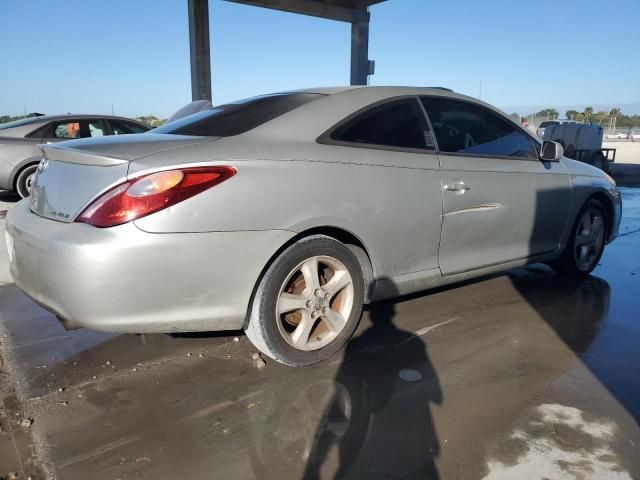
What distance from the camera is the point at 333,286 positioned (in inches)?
112

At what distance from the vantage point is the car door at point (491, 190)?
331 centimetres

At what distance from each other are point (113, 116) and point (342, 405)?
810cm

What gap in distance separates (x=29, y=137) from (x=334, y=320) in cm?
734

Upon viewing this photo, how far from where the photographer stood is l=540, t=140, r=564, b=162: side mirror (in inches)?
152

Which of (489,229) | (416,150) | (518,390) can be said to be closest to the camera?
(518,390)

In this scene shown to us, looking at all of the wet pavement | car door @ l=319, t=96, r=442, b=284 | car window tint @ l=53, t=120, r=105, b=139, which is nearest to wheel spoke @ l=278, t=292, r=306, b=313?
the wet pavement

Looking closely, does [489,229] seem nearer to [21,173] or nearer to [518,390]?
[518,390]

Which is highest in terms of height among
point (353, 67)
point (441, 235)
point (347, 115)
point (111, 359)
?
point (353, 67)

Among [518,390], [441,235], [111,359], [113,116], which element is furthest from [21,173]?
[518,390]

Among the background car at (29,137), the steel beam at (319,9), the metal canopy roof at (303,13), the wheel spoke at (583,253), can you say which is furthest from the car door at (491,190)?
the steel beam at (319,9)

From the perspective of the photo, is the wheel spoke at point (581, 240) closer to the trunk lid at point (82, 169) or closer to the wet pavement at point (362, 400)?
the wet pavement at point (362, 400)

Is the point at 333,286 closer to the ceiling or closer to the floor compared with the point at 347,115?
closer to the floor

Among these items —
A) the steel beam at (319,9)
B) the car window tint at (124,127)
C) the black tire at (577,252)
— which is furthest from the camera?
the steel beam at (319,9)

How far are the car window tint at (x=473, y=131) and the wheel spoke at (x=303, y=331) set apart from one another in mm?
1418
